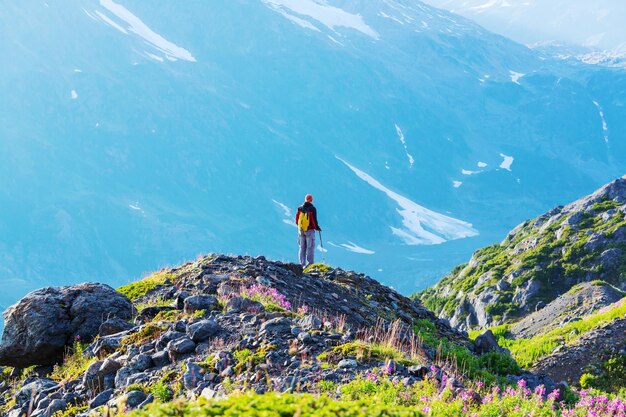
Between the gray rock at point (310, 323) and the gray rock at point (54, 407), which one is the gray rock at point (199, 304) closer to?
the gray rock at point (310, 323)

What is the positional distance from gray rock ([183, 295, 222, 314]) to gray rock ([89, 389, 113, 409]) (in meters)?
4.01

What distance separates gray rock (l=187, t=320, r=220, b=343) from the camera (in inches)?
524

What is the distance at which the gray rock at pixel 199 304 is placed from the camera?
15.8 metres

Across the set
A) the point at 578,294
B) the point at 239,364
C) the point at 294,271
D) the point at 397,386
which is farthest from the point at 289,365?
the point at 578,294

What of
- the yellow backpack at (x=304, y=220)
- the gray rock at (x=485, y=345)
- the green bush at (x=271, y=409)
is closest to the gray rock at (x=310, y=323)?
the green bush at (x=271, y=409)

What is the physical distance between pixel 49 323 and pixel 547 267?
59.3 metres

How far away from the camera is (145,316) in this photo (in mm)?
16516

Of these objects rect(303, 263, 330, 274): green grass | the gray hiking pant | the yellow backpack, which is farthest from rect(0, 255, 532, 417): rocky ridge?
the gray hiking pant

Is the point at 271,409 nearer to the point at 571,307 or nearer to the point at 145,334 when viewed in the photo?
the point at 145,334

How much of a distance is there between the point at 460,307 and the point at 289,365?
6321 cm

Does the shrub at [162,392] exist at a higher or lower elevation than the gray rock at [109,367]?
lower

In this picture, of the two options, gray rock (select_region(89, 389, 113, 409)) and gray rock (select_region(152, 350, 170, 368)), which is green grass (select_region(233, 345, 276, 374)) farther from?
gray rock (select_region(89, 389, 113, 409))

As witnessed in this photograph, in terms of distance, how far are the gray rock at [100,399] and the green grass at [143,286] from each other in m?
8.13

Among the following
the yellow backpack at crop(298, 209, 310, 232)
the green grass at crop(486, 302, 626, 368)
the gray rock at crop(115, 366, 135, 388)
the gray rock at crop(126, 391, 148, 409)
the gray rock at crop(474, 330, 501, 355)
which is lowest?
the gray rock at crop(126, 391, 148, 409)
